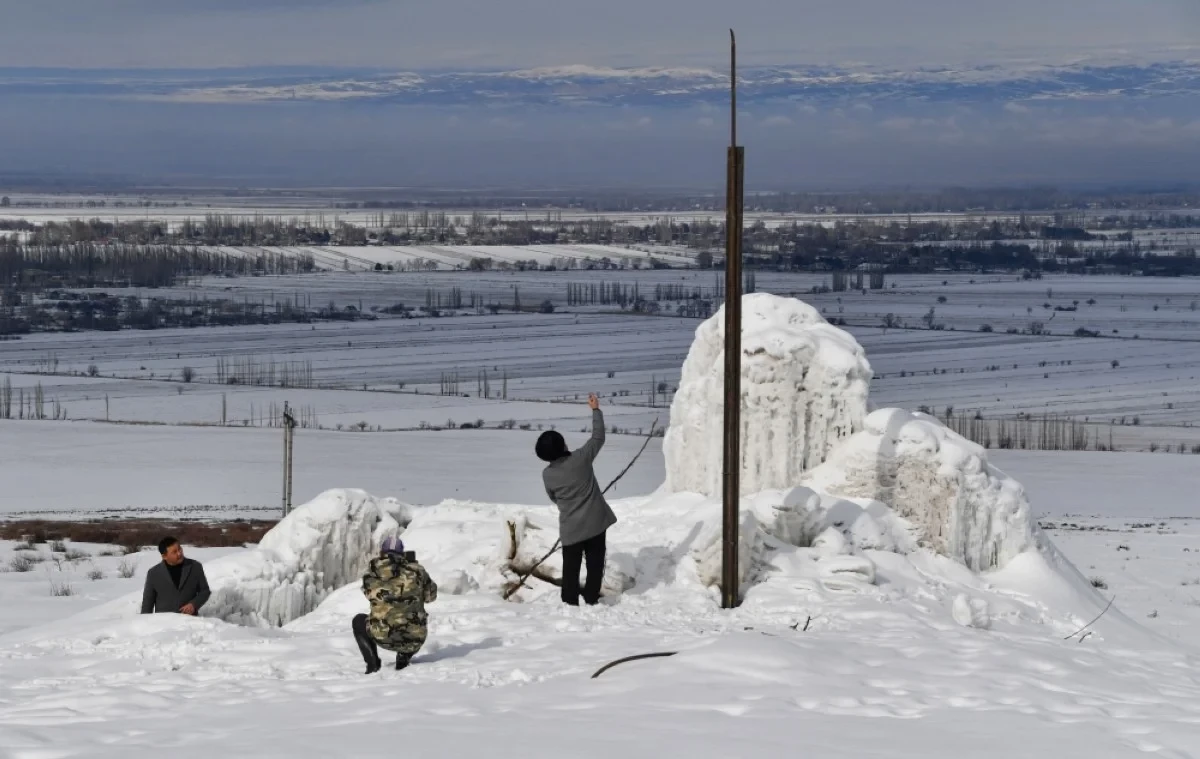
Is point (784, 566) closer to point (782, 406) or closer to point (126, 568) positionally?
point (782, 406)

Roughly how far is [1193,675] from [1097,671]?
3.94 ft

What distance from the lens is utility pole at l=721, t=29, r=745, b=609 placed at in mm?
13352

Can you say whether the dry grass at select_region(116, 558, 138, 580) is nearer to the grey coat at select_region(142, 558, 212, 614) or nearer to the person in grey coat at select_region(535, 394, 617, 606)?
the grey coat at select_region(142, 558, 212, 614)

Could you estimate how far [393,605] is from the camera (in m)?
11.1

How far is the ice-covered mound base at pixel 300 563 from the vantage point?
13.9 metres

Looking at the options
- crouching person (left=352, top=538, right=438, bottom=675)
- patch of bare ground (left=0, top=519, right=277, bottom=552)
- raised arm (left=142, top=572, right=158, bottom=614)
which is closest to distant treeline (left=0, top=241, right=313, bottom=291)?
patch of bare ground (left=0, top=519, right=277, bottom=552)

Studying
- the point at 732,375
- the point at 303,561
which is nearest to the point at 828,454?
the point at 732,375

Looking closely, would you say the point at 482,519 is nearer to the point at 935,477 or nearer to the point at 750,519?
the point at 750,519

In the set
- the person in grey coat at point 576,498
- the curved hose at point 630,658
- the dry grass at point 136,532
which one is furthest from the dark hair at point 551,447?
the dry grass at point 136,532

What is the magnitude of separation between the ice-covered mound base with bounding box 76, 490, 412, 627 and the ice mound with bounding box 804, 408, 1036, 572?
4324 millimetres

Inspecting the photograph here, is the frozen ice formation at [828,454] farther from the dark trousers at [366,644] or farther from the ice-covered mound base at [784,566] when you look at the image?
the dark trousers at [366,644]

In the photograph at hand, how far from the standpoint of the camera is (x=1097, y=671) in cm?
1190

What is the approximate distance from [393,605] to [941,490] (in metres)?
6.20

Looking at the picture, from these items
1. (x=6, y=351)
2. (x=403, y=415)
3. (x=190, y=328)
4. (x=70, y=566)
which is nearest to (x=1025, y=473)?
(x=403, y=415)
